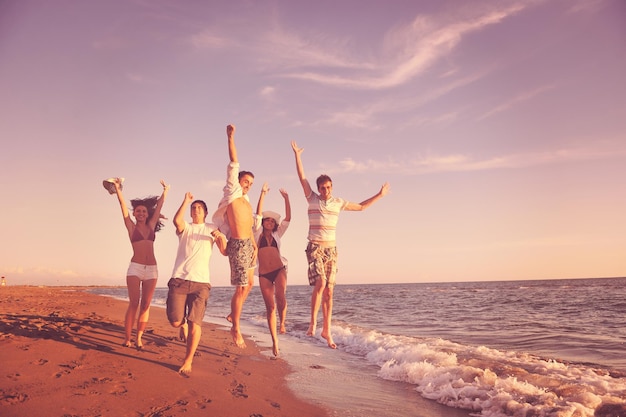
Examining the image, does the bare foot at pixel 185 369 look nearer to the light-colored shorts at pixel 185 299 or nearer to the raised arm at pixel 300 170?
the light-colored shorts at pixel 185 299

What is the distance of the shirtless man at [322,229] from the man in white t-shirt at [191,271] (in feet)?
4.83

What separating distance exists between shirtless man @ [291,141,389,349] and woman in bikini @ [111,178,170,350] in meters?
2.86

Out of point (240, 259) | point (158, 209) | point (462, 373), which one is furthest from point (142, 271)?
point (462, 373)

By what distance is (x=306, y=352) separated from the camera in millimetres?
11281

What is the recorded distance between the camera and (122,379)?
6258mm

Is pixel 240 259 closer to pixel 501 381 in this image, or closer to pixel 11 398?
pixel 11 398

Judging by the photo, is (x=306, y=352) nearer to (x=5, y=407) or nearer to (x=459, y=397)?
(x=459, y=397)

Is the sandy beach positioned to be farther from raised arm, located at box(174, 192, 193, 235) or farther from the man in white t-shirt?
raised arm, located at box(174, 192, 193, 235)

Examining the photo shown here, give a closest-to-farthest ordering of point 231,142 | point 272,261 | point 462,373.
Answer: point 231,142, point 272,261, point 462,373

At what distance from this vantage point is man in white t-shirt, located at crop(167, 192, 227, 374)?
21.6ft

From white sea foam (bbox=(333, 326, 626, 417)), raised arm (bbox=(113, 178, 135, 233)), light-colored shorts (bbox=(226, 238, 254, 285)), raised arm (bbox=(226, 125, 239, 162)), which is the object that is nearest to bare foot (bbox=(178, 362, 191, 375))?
light-colored shorts (bbox=(226, 238, 254, 285))

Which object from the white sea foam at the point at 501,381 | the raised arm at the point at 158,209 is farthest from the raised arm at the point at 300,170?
the white sea foam at the point at 501,381

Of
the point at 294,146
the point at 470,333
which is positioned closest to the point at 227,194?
the point at 294,146

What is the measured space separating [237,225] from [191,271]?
1000 millimetres
